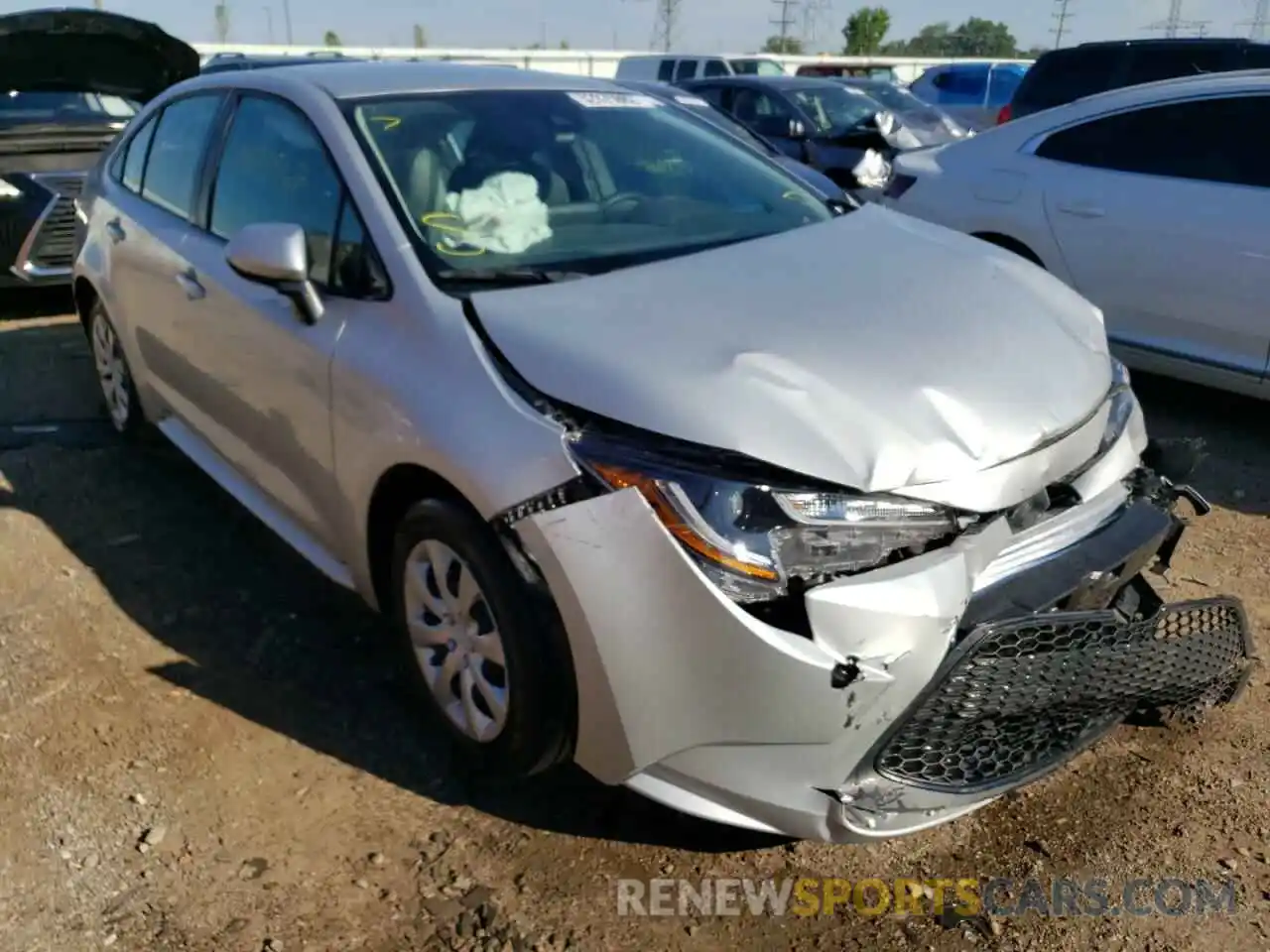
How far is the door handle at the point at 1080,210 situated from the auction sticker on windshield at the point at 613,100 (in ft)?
7.98

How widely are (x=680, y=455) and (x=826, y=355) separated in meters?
0.44

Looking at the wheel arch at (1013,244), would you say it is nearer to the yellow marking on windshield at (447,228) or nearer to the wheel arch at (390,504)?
the yellow marking on windshield at (447,228)

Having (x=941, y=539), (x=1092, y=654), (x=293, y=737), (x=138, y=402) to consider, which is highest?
(x=941, y=539)

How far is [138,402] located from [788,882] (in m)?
3.37

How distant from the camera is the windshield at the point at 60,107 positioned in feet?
23.1

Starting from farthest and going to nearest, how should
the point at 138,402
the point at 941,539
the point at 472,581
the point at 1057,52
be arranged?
the point at 1057,52
the point at 138,402
the point at 472,581
the point at 941,539

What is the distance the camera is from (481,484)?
2420 mm

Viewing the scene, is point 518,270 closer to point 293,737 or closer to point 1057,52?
point 293,737

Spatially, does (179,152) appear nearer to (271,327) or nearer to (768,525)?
(271,327)

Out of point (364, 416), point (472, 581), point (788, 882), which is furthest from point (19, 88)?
point (788, 882)

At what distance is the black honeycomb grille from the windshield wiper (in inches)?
51.7

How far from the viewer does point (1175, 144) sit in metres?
5.12

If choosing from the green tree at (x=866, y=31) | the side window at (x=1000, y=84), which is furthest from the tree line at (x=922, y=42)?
the side window at (x=1000, y=84)

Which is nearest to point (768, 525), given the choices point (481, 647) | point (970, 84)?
point (481, 647)
